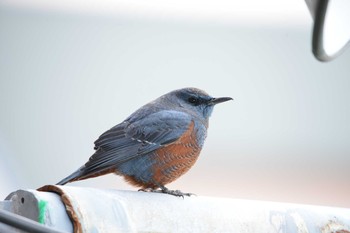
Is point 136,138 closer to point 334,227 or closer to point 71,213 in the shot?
point 334,227

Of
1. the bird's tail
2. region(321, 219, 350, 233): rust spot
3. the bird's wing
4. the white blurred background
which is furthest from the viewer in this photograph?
the white blurred background

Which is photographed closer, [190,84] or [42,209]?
[42,209]

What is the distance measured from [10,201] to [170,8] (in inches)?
248

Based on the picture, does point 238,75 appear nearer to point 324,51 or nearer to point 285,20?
point 285,20

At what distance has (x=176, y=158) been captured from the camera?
14.2 ft

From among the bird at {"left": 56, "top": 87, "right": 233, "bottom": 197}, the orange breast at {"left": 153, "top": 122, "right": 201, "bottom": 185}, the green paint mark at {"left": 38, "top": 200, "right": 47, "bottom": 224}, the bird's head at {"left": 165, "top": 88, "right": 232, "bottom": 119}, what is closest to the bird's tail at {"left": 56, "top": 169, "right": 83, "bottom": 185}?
the bird at {"left": 56, "top": 87, "right": 233, "bottom": 197}

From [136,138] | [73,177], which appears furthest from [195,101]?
[73,177]

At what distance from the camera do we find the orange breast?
4281 millimetres

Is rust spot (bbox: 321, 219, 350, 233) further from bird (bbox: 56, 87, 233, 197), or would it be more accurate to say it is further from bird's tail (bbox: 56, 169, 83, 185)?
bird's tail (bbox: 56, 169, 83, 185)

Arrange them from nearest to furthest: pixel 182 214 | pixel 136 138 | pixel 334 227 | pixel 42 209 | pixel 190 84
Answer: pixel 42 209, pixel 182 214, pixel 334 227, pixel 136 138, pixel 190 84

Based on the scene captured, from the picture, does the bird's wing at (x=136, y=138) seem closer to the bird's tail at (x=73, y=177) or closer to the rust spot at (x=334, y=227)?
the bird's tail at (x=73, y=177)

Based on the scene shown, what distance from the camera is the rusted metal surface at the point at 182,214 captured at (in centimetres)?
214

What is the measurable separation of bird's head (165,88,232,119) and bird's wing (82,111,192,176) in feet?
0.68

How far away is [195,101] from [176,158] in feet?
2.42
